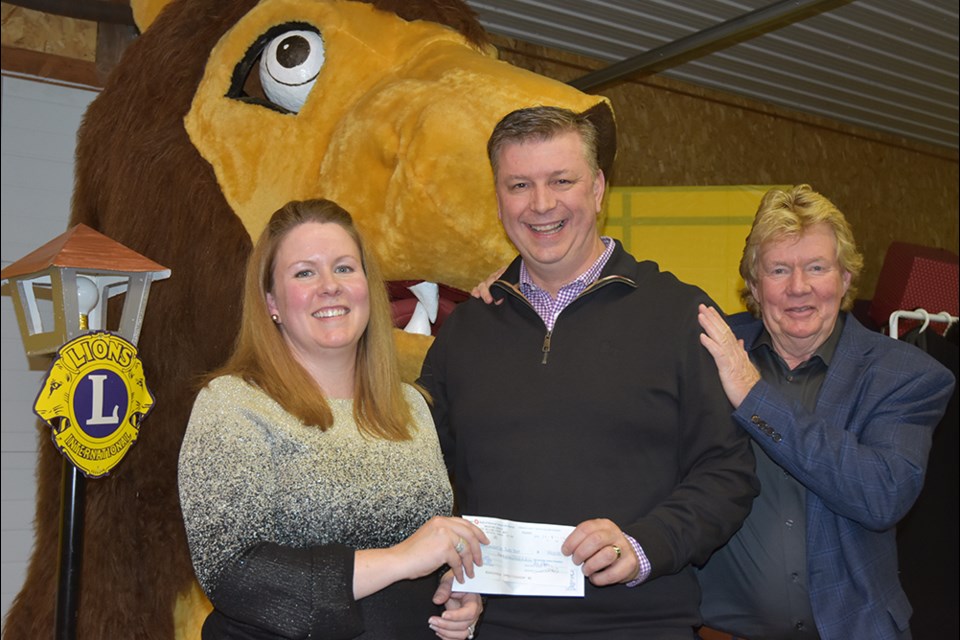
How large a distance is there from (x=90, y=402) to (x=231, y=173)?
0.53 m

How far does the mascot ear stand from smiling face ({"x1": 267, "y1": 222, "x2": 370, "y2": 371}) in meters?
1.09

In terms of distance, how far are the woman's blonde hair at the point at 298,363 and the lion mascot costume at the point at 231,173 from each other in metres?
0.30

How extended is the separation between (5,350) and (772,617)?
283 centimetres

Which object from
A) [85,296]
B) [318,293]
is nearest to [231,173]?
[85,296]

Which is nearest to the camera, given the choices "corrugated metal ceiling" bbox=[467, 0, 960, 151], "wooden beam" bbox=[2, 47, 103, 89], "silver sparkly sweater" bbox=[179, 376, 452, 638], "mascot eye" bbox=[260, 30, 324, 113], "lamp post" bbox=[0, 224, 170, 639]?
"silver sparkly sweater" bbox=[179, 376, 452, 638]

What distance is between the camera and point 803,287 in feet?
5.90

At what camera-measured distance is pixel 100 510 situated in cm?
199

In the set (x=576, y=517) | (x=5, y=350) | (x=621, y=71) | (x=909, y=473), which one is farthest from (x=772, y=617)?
(x=5, y=350)

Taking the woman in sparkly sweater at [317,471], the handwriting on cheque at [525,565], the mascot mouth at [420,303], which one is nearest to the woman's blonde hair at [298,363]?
the woman in sparkly sweater at [317,471]

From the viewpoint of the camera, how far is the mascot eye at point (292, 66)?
2137 mm

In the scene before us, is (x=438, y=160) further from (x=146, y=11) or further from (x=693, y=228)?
(x=693, y=228)

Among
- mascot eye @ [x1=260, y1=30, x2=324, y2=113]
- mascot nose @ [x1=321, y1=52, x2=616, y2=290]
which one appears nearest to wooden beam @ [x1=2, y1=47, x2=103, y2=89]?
mascot eye @ [x1=260, y1=30, x2=324, y2=113]

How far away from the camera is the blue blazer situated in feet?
5.43

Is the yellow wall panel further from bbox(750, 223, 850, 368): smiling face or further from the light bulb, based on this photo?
the light bulb
